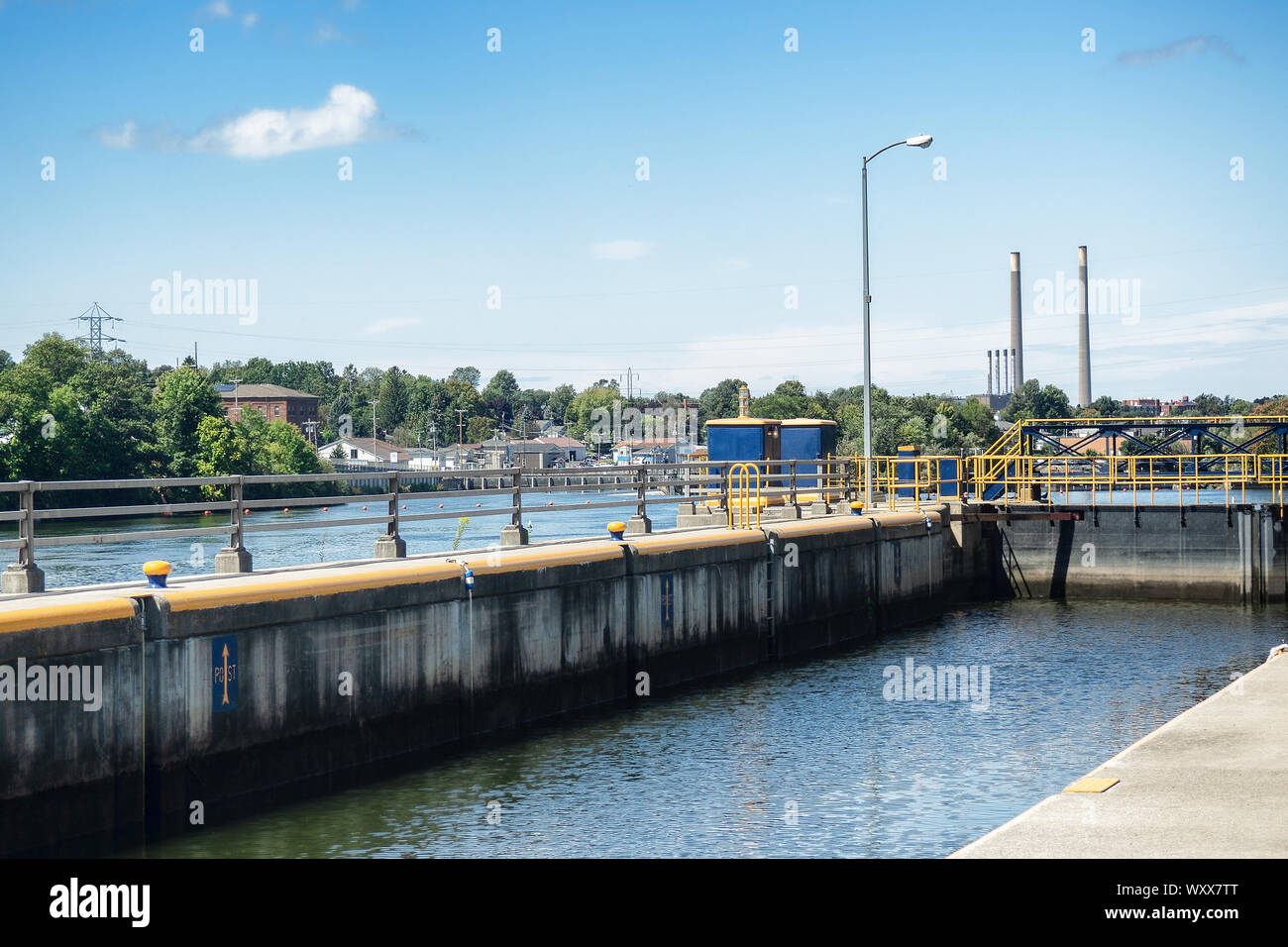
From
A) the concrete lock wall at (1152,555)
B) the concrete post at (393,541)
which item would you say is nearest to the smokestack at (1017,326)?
the concrete lock wall at (1152,555)

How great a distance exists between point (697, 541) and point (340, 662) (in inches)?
370

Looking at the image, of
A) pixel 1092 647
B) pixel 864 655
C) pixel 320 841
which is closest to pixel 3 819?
pixel 320 841

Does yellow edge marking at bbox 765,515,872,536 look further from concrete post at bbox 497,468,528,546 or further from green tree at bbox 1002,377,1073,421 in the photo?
green tree at bbox 1002,377,1073,421

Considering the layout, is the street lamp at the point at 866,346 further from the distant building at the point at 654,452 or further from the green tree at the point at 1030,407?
the green tree at the point at 1030,407

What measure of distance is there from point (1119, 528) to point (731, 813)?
2695 centimetres

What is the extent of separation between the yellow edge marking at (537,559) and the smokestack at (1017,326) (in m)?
153

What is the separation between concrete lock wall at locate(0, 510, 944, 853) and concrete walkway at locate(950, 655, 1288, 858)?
8.05 metres

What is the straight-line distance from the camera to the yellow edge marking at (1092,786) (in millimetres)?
→ 9883

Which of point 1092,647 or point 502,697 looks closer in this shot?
point 502,697

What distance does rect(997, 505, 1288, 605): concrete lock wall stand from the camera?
3603cm

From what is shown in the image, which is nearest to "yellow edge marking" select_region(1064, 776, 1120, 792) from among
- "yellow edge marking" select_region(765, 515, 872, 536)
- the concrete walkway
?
the concrete walkway

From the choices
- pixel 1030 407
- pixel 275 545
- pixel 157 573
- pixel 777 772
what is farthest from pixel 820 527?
pixel 1030 407

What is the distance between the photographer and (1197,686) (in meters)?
22.9
